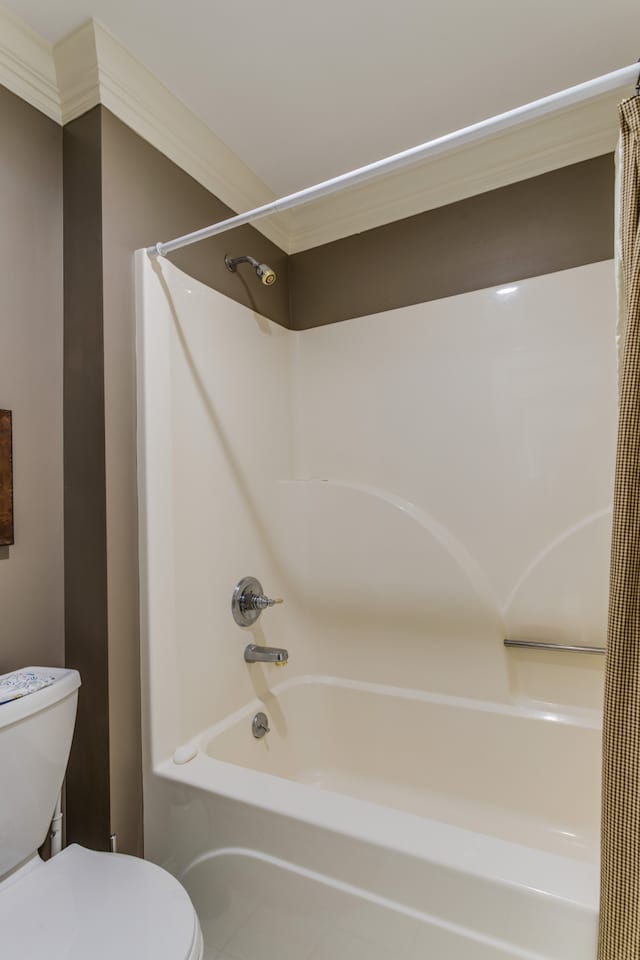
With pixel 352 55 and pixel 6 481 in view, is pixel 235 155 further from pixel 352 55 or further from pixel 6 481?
pixel 6 481

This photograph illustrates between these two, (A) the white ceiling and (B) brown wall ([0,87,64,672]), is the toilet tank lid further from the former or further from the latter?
(A) the white ceiling

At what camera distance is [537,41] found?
1.37 metres

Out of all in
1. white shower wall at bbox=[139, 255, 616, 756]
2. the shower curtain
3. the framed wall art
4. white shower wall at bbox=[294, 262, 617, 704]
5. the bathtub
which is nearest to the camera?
the shower curtain

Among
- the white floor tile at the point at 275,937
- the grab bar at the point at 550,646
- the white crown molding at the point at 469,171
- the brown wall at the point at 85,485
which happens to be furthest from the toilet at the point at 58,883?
the white crown molding at the point at 469,171

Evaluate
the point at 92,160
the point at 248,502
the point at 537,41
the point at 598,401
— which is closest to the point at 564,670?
the point at 598,401

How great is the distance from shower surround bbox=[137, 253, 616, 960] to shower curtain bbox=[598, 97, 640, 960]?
0.65 feet

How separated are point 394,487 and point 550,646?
0.78m

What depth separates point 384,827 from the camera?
1.01 m

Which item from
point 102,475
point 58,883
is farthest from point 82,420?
point 58,883

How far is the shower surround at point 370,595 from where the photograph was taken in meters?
1.09

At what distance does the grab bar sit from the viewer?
1.61 m

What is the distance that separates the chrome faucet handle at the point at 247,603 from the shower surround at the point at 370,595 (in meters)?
0.04

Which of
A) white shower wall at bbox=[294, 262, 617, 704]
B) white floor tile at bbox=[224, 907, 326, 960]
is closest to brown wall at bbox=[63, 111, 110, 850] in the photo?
white floor tile at bbox=[224, 907, 326, 960]

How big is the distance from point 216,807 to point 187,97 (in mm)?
2001
